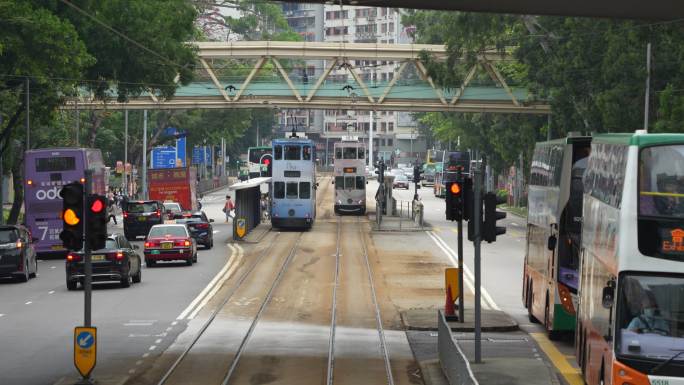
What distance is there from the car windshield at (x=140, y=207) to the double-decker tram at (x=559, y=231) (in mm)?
34001

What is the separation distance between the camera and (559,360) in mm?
24938

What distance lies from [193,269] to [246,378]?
2345 cm

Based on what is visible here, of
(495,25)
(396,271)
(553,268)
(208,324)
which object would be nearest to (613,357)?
(553,268)

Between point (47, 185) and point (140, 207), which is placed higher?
point (47, 185)

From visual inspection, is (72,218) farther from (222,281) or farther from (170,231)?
(170,231)

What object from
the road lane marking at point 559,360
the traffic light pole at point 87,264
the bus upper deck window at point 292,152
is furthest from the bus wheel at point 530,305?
the bus upper deck window at point 292,152

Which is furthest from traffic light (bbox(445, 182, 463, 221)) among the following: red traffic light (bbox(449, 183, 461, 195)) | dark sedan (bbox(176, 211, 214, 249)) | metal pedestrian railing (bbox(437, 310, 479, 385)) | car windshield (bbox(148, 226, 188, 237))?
dark sedan (bbox(176, 211, 214, 249))

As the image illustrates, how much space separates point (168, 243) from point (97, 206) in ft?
84.1

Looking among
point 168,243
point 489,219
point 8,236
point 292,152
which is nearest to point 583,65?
point 292,152

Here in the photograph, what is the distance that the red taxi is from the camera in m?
46.1

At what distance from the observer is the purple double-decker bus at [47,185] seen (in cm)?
5153

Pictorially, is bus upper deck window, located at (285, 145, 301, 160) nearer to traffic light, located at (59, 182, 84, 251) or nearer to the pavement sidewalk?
the pavement sidewalk

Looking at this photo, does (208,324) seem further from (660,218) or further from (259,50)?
(259,50)

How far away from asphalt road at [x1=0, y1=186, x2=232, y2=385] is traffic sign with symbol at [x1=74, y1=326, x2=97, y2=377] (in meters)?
0.77
